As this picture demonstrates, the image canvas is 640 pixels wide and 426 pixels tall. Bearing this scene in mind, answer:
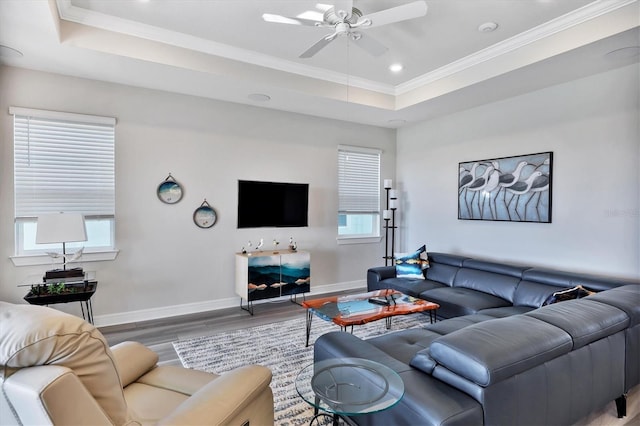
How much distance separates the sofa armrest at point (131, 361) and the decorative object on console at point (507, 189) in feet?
13.5

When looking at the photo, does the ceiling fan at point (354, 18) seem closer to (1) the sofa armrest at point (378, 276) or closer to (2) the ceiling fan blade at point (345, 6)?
(2) the ceiling fan blade at point (345, 6)

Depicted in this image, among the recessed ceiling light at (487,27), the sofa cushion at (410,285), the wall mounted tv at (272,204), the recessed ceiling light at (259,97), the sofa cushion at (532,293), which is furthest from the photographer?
the wall mounted tv at (272,204)

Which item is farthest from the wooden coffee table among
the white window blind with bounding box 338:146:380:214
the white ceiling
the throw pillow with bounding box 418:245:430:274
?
the white ceiling

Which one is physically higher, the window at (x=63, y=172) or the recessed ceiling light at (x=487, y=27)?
the recessed ceiling light at (x=487, y=27)

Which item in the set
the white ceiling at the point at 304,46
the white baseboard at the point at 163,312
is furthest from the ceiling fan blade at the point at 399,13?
the white baseboard at the point at 163,312

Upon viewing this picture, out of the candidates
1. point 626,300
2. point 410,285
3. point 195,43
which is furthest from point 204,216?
point 626,300

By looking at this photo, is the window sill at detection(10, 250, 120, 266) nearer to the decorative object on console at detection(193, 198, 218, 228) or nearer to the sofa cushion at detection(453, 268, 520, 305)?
the decorative object on console at detection(193, 198, 218, 228)

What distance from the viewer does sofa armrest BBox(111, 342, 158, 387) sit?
169cm

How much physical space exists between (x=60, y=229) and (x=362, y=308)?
2905 millimetres

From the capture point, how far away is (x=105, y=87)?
3789mm

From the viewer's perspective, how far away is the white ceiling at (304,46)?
281 cm

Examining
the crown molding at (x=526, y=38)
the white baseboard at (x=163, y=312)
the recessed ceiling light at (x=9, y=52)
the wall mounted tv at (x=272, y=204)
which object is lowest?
the white baseboard at (x=163, y=312)

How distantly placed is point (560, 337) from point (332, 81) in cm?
366

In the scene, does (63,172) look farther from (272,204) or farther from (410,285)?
(410,285)
